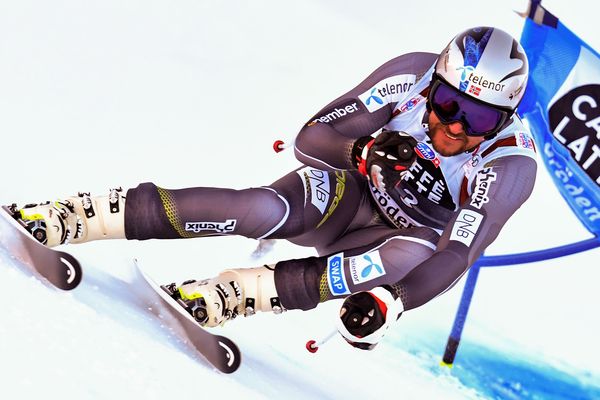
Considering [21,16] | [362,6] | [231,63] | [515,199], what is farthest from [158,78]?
[515,199]

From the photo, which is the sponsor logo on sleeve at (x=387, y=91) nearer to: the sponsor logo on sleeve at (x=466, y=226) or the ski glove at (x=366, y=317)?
the sponsor logo on sleeve at (x=466, y=226)

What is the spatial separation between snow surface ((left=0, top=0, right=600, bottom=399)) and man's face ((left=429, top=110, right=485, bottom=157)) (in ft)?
4.07

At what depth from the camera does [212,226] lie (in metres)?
3.49

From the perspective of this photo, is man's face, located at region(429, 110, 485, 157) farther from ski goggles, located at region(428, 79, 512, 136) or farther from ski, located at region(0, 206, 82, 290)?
ski, located at region(0, 206, 82, 290)

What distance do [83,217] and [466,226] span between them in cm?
150

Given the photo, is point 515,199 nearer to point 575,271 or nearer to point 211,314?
point 211,314

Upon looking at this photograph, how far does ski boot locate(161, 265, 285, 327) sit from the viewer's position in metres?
3.41

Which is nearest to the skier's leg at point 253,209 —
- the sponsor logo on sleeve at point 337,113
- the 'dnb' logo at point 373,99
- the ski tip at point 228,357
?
the sponsor logo on sleeve at point 337,113

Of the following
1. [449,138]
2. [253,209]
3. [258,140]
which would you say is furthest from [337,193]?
[258,140]

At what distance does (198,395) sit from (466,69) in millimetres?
1635

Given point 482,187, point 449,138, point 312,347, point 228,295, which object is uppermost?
point 449,138

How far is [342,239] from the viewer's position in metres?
4.01

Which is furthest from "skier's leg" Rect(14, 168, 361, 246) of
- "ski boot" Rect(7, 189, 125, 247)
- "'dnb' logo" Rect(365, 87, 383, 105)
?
"'dnb' logo" Rect(365, 87, 383, 105)

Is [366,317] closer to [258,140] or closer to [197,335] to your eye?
[197,335]
